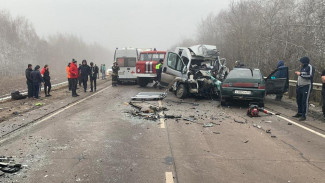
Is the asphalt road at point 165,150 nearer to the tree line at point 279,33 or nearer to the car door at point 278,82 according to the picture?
the car door at point 278,82

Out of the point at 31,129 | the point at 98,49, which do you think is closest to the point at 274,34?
the point at 31,129

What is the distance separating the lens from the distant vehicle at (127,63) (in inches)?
790

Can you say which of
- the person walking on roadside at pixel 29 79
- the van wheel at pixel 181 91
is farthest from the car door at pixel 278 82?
the person walking on roadside at pixel 29 79

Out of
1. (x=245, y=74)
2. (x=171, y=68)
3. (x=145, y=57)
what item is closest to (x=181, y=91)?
(x=171, y=68)

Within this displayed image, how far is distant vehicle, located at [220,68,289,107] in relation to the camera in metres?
9.77

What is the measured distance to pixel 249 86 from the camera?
388 inches

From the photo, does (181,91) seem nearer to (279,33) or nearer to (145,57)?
(145,57)

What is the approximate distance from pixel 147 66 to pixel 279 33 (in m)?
8.60

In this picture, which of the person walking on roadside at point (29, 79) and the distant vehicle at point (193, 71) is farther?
the person walking on roadside at point (29, 79)

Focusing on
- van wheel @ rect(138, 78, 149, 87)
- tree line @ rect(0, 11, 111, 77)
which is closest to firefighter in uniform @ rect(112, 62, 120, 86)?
van wheel @ rect(138, 78, 149, 87)

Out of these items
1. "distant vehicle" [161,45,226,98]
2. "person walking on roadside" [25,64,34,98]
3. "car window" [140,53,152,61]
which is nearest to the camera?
"distant vehicle" [161,45,226,98]

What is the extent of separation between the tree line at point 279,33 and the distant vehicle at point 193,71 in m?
4.71

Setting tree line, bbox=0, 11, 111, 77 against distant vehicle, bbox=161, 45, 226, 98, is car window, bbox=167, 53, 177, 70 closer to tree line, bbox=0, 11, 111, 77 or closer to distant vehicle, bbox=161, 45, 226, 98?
distant vehicle, bbox=161, 45, 226, 98

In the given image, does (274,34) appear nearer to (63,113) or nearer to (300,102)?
(300,102)
